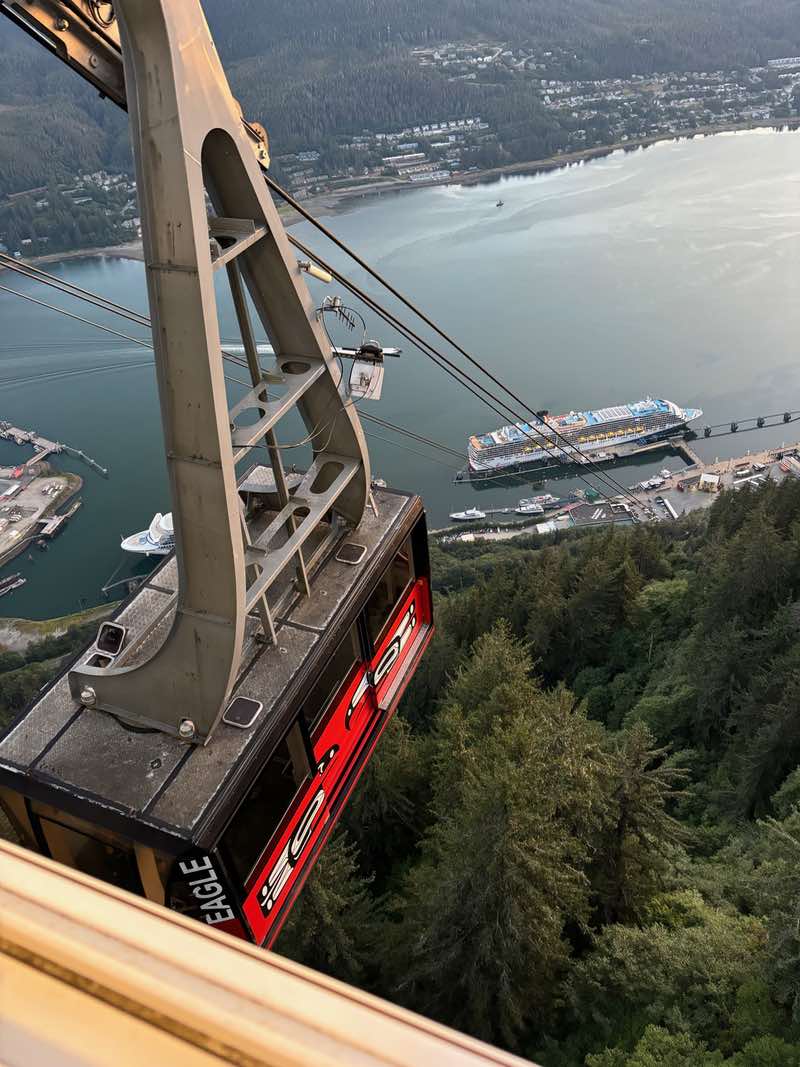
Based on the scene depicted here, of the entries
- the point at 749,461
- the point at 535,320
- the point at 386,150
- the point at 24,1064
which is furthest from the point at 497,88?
the point at 24,1064

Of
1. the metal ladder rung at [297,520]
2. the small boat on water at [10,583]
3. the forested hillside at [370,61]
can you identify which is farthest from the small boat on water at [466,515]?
the forested hillside at [370,61]

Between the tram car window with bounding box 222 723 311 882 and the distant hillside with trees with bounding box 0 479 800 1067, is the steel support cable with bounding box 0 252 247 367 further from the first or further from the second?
the distant hillside with trees with bounding box 0 479 800 1067

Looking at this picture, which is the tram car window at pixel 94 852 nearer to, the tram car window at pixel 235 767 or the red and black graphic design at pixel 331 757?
the tram car window at pixel 235 767

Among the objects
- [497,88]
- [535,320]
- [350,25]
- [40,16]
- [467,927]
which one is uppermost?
[350,25]

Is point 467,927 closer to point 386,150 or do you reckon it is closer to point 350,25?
point 386,150

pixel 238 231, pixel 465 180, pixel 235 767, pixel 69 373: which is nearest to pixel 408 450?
pixel 69 373

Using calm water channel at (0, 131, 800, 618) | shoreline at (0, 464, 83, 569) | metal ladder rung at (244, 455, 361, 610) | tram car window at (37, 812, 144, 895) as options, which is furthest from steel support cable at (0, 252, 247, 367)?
shoreline at (0, 464, 83, 569)

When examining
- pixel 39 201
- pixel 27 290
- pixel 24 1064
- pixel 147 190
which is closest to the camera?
pixel 24 1064
